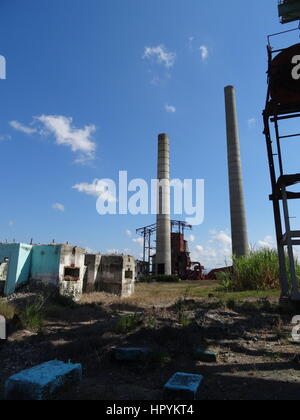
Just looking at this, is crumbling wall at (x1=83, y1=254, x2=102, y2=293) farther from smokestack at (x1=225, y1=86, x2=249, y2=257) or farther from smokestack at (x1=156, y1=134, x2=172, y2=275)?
smokestack at (x1=156, y1=134, x2=172, y2=275)

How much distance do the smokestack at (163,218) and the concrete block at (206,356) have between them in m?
23.5

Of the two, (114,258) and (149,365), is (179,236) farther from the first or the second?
(149,365)

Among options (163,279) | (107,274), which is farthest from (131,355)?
(163,279)

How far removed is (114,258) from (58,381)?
841 cm

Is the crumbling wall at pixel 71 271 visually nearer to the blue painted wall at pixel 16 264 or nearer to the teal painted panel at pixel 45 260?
the teal painted panel at pixel 45 260

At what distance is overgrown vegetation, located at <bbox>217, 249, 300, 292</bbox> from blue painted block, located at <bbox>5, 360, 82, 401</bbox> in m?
10.8

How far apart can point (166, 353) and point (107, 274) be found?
7.42 metres

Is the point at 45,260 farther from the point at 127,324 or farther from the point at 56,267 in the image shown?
the point at 127,324

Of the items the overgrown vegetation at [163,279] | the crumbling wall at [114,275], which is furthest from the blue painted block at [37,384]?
the overgrown vegetation at [163,279]

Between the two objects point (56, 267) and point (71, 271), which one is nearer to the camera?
point (56, 267)

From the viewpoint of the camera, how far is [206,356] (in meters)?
3.82

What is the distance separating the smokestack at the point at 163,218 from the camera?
2746 centimetres
